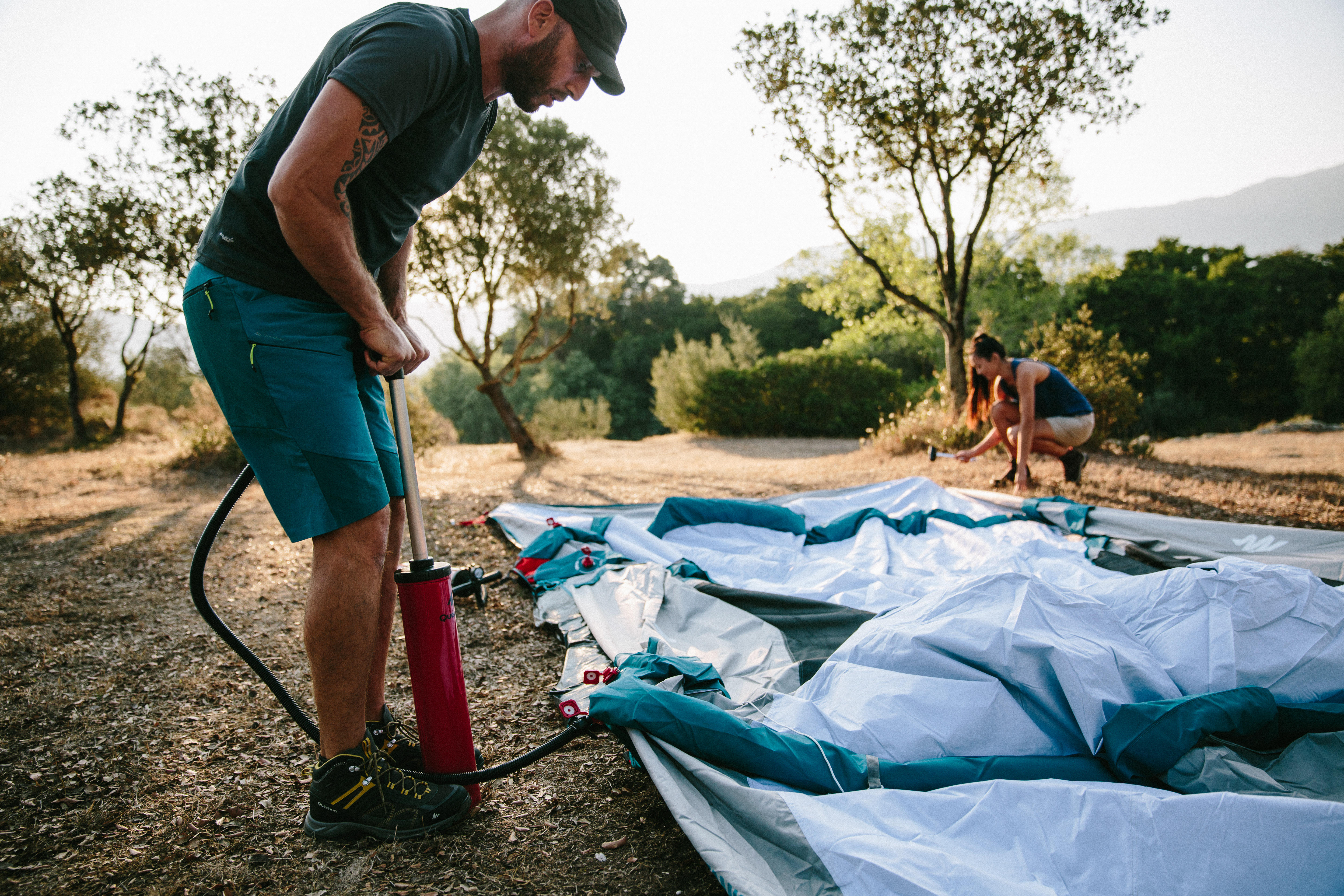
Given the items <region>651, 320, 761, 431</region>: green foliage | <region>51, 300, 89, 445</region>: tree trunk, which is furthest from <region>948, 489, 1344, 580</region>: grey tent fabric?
<region>51, 300, 89, 445</region>: tree trunk

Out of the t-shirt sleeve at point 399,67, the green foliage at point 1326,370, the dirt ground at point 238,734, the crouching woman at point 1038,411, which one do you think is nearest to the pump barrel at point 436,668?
the dirt ground at point 238,734

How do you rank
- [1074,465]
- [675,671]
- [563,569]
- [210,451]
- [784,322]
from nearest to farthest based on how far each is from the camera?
[675,671] → [563,569] → [1074,465] → [210,451] → [784,322]

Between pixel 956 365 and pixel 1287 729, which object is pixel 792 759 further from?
pixel 956 365

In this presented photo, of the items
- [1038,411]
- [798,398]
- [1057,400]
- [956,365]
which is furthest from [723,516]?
[798,398]

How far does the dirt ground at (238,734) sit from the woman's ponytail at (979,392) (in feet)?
2.71

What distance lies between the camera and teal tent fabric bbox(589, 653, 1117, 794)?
1.27 metres

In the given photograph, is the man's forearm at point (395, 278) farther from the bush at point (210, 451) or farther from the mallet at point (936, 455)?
the bush at point (210, 451)

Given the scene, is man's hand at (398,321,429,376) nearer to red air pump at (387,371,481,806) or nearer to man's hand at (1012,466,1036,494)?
red air pump at (387,371,481,806)

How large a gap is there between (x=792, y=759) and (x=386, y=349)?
44.6 inches

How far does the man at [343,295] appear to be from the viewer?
1.14m

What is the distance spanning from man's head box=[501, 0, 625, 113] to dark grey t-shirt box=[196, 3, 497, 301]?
0.08 meters

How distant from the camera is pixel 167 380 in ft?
66.7

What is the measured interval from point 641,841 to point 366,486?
881 millimetres

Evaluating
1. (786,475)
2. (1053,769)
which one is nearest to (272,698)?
(1053,769)
